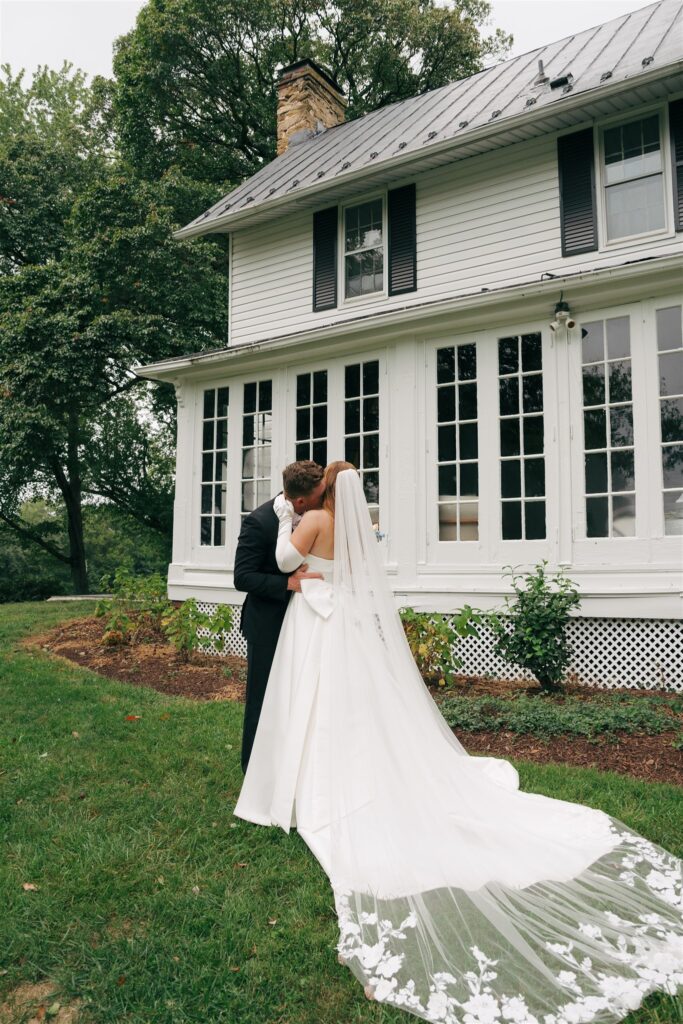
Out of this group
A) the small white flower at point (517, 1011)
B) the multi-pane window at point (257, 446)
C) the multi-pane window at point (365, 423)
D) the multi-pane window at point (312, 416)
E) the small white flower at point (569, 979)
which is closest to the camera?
the small white flower at point (517, 1011)

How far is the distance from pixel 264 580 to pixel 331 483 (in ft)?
2.26

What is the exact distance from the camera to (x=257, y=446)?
9.66 meters

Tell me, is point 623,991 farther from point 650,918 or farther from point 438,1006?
point 438,1006

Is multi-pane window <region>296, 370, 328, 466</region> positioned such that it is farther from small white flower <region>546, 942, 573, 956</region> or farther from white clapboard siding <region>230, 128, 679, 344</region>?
small white flower <region>546, 942, 573, 956</region>

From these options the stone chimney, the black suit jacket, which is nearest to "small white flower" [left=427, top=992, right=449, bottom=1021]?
the black suit jacket

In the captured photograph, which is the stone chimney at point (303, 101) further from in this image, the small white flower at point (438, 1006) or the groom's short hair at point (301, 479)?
the small white flower at point (438, 1006)

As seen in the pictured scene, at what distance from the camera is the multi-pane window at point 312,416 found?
912 cm

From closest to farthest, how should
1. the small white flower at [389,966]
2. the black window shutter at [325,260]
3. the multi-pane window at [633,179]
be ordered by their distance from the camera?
the small white flower at [389,966] < the multi-pane window at [633,179] < the black window shutter at [325,260]

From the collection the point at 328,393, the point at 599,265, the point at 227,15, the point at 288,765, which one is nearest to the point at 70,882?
the point at 288,765

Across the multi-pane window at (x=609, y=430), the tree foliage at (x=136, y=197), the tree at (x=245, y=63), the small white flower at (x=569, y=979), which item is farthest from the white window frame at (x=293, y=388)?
the tree at (x=245, y=63)

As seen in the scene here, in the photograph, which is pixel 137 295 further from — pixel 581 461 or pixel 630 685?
pixel 630 685

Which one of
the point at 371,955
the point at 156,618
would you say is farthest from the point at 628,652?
the point at 156,618

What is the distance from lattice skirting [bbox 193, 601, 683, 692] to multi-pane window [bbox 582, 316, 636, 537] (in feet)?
3.07

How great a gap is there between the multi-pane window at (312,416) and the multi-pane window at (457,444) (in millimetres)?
1618
